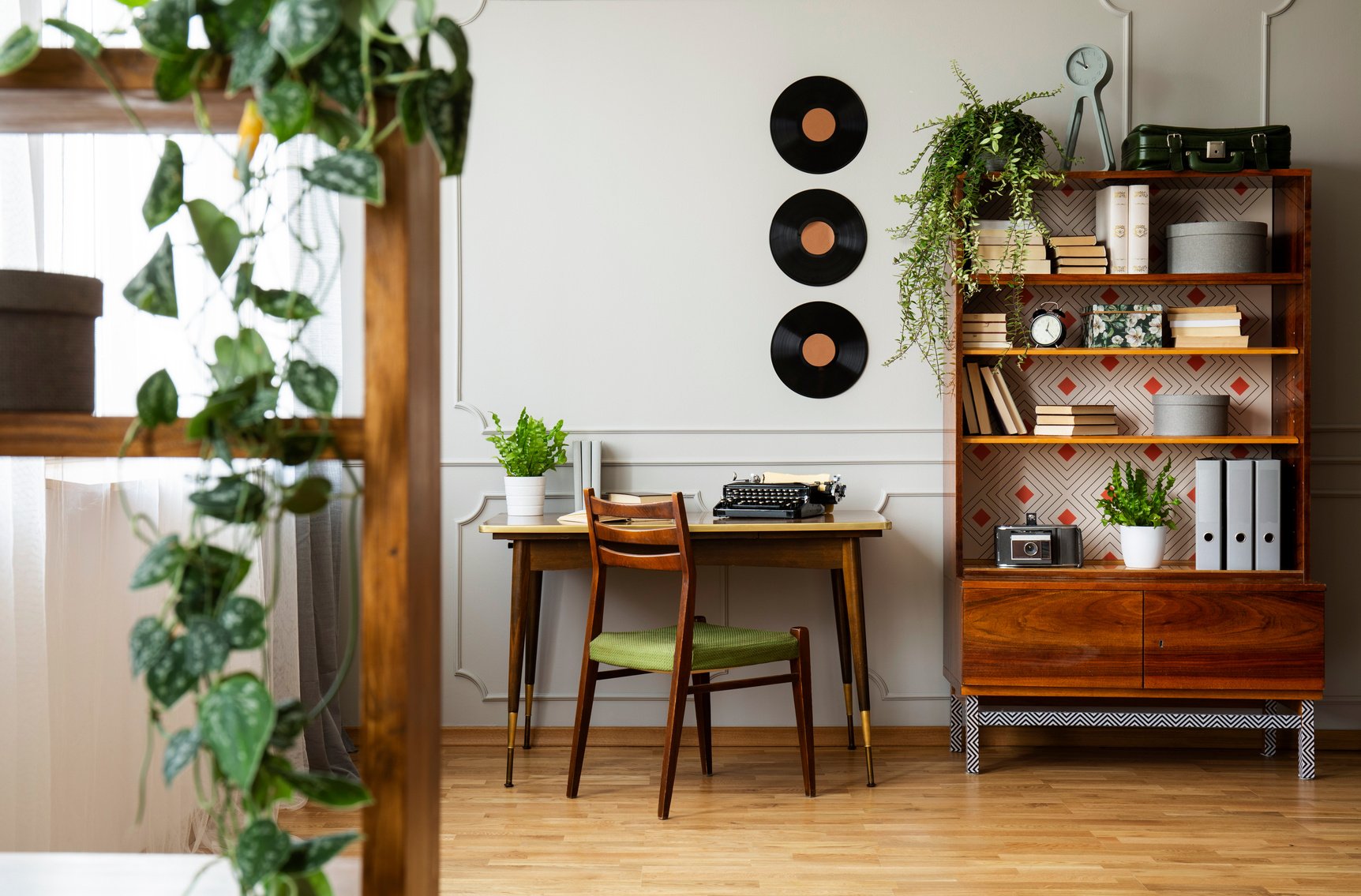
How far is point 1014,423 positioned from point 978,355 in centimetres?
25

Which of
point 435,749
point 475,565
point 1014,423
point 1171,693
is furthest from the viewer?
point 475,565

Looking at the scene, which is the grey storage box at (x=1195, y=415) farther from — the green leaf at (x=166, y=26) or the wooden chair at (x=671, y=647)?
the green leaf at (x=166, y=26)

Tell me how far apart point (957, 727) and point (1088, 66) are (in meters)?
2.23

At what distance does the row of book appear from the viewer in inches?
129

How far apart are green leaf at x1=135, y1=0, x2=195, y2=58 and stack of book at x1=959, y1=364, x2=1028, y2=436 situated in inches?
115

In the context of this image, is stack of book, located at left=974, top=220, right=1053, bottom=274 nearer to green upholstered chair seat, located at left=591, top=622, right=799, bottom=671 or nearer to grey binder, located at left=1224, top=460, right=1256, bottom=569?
grey binder, located at left=1224, top=460, right=1256, bottom=569

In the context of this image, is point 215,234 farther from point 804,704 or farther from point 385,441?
point 804,704

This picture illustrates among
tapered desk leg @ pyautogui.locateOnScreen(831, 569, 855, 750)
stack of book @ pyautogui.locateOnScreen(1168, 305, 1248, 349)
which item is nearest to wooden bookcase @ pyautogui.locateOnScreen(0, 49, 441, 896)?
tapered desk leg @ pyautogui.locateOnScreen(831, 569, 855, 750)

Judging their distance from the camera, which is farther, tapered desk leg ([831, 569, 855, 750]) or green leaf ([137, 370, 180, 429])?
tapered desk leg ([831, 569, 855, 750])

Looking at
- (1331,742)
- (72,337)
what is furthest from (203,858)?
(1331,742)

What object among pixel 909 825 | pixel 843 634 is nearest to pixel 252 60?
pixel 909 825

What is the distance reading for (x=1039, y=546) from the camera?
3.27 metres

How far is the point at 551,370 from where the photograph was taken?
358 cm

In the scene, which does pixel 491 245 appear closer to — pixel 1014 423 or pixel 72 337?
pixel 1014 423
